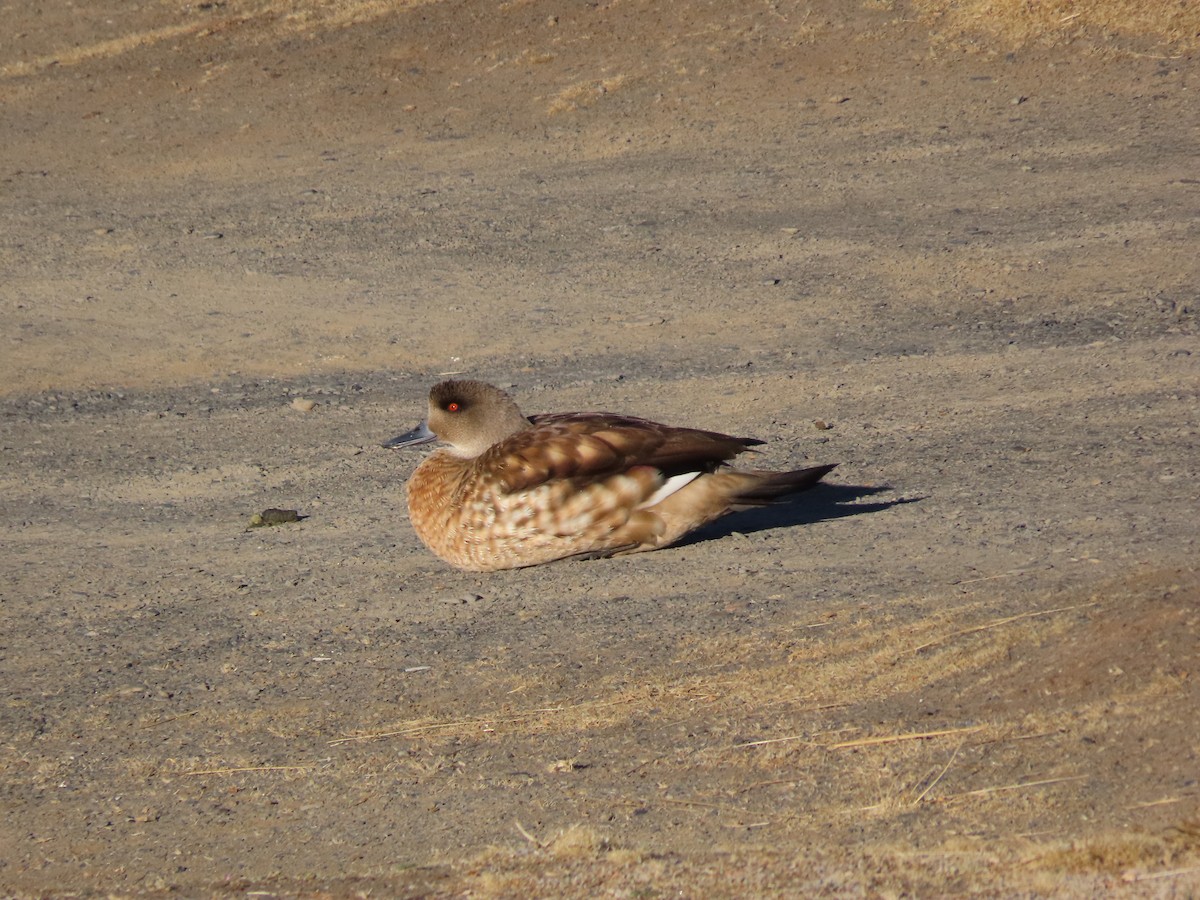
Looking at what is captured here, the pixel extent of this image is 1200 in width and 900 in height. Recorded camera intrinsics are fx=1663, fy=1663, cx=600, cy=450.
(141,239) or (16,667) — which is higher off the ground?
(141,239)

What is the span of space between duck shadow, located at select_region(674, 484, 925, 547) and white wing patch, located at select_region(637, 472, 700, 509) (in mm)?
345

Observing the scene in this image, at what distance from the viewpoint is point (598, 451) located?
700 cm

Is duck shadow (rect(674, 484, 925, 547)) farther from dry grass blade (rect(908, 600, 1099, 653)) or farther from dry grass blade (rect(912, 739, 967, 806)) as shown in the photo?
dry grass blade (rect(912, 739, 967, 806))

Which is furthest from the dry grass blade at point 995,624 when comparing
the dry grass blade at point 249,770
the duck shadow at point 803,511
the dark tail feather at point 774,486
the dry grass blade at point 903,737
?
the dry grass blade at point 249,770

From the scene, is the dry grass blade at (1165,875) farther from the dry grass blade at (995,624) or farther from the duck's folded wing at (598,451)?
the duck's folded wing at (598,451)

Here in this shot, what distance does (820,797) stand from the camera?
4938 millimetres

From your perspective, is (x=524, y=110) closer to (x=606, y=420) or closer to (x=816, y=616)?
(x=606, y=420)

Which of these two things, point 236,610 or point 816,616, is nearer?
point 816,616

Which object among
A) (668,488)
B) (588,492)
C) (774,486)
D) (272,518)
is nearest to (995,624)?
(774,486)

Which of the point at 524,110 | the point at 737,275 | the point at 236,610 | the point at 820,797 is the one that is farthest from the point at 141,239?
the point at 820,797

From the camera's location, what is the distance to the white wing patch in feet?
23.0

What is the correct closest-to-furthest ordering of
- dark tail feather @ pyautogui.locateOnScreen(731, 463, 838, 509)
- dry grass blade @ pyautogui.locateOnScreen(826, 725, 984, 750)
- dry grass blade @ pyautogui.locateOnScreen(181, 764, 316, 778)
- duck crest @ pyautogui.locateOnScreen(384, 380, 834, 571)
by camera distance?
dry grass blade @ pyautogui.locateOnScreen(826, 725, 984, 750) → dry grass blade @ pyautogui.locateOnScreen(181, 764, 316, 778) → duck crest @ pyautogui.locateOnScreen(384, 380, 834, 571) → dark tail feather @ pyautogui.locateOnScreen(731, 463, 838, 509)

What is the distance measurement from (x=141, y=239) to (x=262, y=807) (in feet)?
27.9

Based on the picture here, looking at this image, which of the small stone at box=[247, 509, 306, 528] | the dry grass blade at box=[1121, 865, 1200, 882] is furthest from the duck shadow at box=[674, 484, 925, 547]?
the dry grass blade at box=[1121, 865, 1200, 882]
